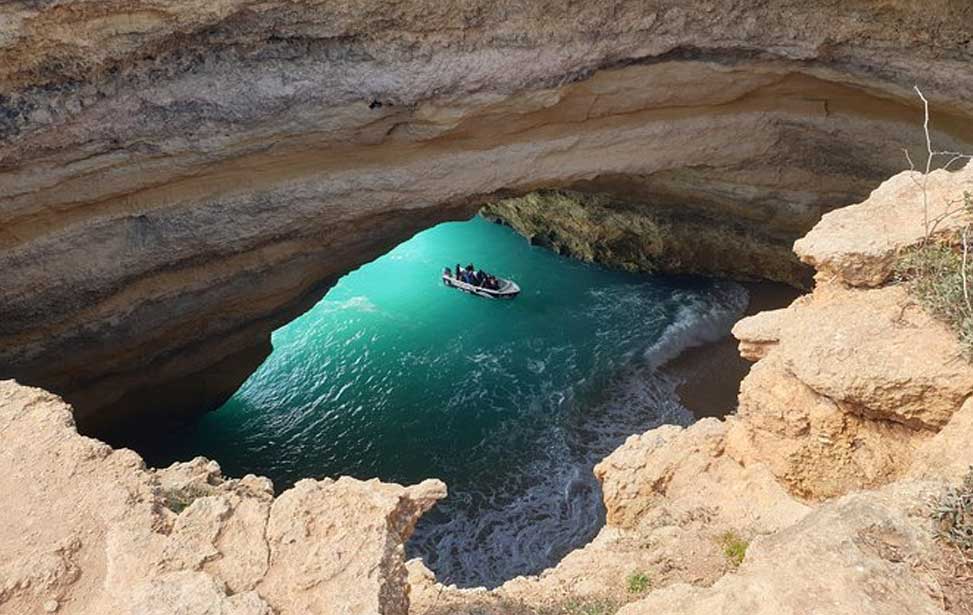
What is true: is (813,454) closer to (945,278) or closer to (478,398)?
(945,278)

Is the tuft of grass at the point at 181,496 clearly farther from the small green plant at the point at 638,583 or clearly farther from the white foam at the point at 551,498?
the white foam at the point at 551,498

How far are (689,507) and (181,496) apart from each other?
2945mm

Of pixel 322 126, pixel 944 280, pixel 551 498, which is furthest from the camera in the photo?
pixel 551 498

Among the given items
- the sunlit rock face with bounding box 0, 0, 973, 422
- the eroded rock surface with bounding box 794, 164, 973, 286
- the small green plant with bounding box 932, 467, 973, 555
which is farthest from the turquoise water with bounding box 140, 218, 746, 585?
the small green plant with bounding box 932, 467, 973, 555

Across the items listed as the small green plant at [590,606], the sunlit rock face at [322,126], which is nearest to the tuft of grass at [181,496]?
the small green plant at [590,606]

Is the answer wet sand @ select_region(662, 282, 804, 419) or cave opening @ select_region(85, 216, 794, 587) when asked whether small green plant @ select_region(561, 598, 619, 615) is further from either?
wet sand @ select_region(662, 282, 804, 419)

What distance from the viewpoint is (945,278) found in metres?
3.67

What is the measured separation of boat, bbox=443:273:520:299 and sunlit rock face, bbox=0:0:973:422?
3614mm

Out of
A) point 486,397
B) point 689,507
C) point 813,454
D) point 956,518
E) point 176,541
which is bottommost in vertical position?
point 486,397

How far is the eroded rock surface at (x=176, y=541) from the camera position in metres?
2.35

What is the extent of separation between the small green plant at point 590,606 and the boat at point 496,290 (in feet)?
29.0

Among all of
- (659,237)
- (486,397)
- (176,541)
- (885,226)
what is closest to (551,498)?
(486,397)

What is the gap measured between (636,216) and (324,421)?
244 inches

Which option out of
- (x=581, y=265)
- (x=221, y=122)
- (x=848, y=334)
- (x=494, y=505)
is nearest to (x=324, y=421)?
(x=494, y=505)
